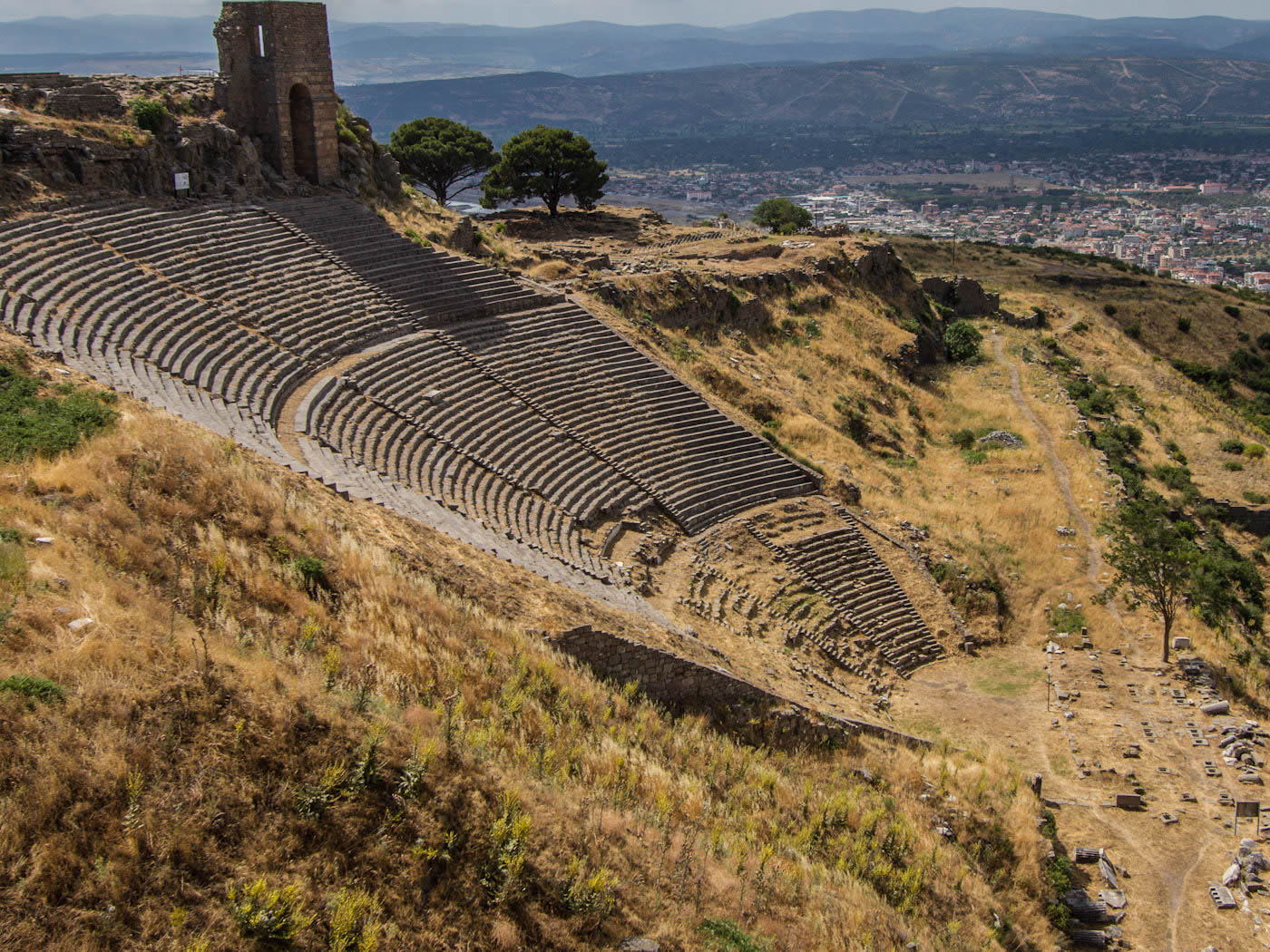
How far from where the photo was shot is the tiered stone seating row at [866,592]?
22.9m

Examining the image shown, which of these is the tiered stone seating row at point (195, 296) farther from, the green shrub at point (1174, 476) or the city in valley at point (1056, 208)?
the city in valley at point (1056, 208)

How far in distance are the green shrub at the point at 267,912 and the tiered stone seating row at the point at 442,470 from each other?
37.5 feet

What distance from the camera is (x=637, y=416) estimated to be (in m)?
26.6

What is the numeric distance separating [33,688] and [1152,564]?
2098 centimetres

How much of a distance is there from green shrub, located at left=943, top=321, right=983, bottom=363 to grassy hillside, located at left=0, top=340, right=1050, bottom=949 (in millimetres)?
30158

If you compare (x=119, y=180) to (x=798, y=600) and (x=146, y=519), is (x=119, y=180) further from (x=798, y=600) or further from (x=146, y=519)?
(x=798, y=600)

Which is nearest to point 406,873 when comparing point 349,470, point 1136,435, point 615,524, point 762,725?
A: point 762,725

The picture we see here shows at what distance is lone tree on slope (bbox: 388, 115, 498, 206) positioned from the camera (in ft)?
153

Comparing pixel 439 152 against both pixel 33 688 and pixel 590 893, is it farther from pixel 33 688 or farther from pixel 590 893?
pixel 590 893

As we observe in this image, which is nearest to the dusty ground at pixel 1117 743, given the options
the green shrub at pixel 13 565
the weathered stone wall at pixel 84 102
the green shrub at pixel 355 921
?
the green shrub at pixel 355 921

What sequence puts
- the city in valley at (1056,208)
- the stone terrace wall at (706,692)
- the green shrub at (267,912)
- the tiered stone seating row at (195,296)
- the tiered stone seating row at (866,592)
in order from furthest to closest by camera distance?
1. the city in valley at (1056,208)
2. the tiered stone seating row at (866,592)
3. the tiered stone seating row at (195,296)
4. the stone terrace wall at (706,692)
5. the green shrub at (267,912)

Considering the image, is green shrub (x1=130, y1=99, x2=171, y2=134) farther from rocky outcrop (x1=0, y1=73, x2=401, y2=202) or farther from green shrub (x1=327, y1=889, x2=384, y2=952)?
green shrub (x1=327, y1=889, x2=384, y2=952)

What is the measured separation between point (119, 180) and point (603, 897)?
23124 millimetres

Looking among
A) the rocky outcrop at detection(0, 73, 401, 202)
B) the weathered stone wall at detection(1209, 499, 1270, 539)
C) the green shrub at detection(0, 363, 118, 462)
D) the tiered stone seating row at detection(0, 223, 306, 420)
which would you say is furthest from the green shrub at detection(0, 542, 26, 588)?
the weathered stone wall at detection(1209, 499, 1270, 539)
